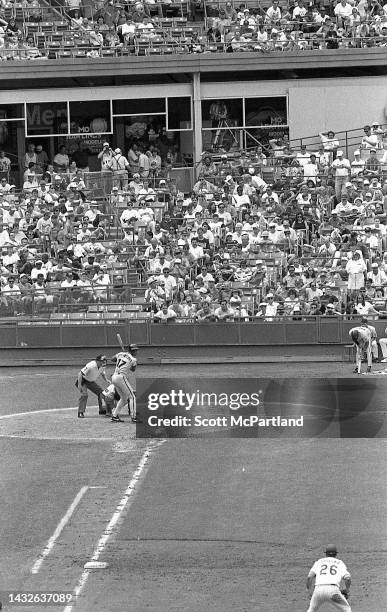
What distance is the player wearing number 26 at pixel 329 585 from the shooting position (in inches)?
770

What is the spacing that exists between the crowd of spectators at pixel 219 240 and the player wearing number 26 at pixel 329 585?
21397 millimetres

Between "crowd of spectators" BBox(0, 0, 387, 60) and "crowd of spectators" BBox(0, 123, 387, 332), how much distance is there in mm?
3726

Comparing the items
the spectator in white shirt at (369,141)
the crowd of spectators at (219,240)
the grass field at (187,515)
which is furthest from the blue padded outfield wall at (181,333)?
the spectator in white shirt at (369,141)

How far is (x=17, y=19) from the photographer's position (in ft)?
170

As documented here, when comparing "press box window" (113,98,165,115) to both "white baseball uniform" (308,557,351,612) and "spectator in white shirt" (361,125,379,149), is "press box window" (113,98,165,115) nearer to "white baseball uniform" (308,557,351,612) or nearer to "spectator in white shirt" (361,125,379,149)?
"spectator in white shirt" (361,125,379,149)

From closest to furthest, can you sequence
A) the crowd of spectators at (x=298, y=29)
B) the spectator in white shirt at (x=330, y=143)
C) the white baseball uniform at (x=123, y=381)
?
the white baseball uniform at (x=123, y=381) < the spectator in white shirt at (x=330, y=143) < the crowd of spectators at (x=298, y=29)

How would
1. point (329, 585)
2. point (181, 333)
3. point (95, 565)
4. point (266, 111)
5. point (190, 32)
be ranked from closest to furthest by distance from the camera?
point (329, 585), point (95, 565), point (181, 333), point (190, 32), point (266, 111)

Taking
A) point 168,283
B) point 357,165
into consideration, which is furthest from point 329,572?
point 357,165

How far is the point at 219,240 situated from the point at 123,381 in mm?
12058

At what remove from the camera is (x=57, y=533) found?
25.9 metres

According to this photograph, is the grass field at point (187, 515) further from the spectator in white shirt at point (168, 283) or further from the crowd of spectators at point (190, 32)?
the crowd of spectators at point (190, 32)

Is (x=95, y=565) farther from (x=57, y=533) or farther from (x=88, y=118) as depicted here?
(x=88, y=118)

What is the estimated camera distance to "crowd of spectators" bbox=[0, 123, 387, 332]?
41594 millimetres

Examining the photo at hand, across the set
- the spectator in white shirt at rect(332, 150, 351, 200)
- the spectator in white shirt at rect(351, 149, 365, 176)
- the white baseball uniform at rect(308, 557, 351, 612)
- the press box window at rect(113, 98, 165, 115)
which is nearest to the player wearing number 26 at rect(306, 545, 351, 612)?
the white baseball uniform at rect(308, 557, 351, 612)
